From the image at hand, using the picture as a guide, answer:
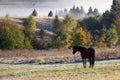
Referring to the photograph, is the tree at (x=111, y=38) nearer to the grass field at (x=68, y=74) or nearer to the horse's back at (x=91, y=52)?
the horse's back at (x=91, y=52)

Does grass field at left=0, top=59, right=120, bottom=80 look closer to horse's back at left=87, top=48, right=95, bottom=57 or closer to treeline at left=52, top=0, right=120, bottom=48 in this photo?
horse's back at left=87, top=48, right=95, bottom=57

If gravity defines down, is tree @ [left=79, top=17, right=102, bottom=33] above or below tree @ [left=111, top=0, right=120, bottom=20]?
below

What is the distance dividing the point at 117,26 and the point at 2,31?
123ft

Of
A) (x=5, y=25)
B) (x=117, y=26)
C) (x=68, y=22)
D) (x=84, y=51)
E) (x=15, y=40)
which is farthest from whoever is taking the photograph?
(x=68, y=22)

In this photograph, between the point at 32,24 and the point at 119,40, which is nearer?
the point at 119,40

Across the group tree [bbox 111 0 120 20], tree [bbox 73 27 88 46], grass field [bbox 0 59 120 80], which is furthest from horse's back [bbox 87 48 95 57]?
tree [bbox 111 0 120 20]

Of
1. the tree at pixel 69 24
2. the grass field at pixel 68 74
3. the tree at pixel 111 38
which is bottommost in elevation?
the tree at pixel 111 38

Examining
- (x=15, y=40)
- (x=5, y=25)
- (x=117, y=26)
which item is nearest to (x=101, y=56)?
(x=15, y=40)

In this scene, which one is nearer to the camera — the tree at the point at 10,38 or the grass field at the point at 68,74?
the grass field at the point at 68,74

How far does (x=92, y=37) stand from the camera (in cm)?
10531

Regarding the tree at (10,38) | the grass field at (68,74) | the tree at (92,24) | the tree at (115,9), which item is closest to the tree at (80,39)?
the tree at (10,38)

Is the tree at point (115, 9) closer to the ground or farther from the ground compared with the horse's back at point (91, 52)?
closer to the ground

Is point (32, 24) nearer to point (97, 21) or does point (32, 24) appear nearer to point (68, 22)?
point (68, 22)

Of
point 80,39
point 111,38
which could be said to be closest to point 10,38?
point 80,39
